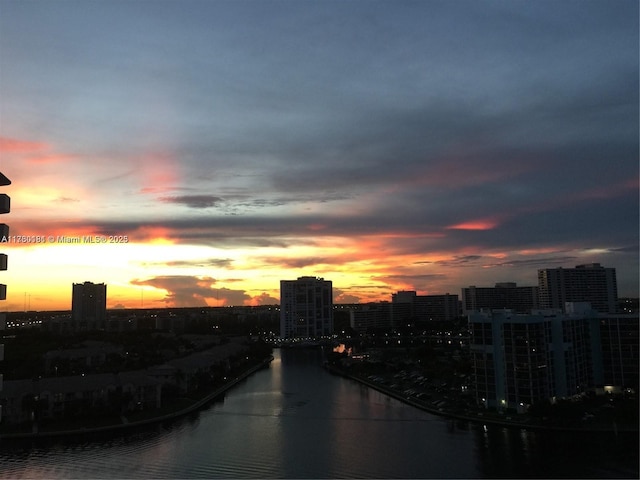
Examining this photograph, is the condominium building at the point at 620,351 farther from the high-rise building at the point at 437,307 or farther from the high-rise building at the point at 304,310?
the high-rise building at the point at 437,307

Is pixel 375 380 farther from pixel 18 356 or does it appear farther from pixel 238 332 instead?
pixel 238 332

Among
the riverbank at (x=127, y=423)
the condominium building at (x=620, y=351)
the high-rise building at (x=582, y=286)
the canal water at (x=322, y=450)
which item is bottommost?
the canal water at (x=322, y=450)

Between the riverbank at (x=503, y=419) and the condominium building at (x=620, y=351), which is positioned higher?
the condominium building at (x=620, y=351)

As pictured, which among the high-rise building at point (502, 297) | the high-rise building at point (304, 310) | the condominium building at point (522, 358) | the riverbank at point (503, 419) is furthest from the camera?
the high-rise building at point (502, 297)

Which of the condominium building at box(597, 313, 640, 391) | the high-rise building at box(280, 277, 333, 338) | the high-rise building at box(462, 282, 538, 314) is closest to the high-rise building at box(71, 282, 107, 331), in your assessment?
the high-rise building at box(280, 277, 333, 338)

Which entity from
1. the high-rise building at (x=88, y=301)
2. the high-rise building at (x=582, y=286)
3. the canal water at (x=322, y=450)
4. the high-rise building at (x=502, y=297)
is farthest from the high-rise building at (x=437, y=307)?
the canal water at (x=322, y=450)

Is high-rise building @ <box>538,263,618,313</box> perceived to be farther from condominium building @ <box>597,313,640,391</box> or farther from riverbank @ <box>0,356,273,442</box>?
riverbank @ <box>0,356,273,442</box>

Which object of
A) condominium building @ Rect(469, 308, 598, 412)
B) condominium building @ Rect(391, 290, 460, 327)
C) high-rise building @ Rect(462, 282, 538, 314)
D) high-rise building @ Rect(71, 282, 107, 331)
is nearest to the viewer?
condominium building @ Rect(469, 308, 598, 412)

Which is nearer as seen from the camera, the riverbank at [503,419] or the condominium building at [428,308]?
the riverbank at [503,419]
